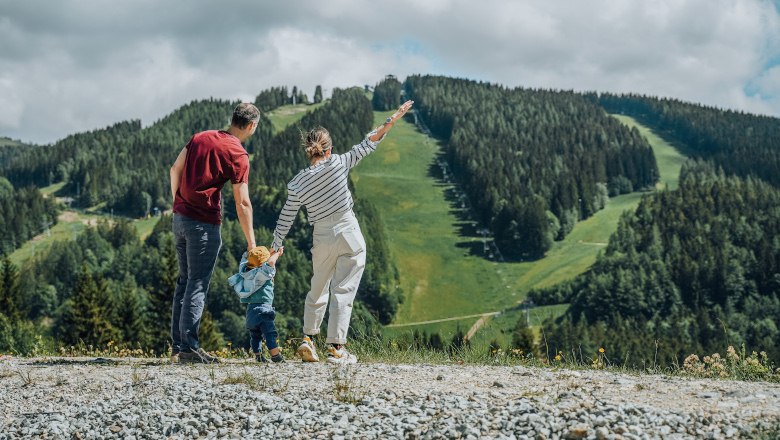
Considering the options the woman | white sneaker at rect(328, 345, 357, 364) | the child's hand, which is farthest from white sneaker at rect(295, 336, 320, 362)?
the child's hand

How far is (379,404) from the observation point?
23.3ft

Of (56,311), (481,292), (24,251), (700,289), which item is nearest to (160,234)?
(56,311)

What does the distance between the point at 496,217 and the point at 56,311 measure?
4107 inches

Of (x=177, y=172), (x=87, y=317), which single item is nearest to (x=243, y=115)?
(x=177, y=172)

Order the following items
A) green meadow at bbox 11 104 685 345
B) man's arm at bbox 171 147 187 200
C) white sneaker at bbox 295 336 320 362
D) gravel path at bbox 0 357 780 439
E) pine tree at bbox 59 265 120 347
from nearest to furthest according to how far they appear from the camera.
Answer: gravel path at bbox 0 357 780 439, white sneaker at bbox 295 336 320 362, man's arm at bbox 171 147 187 200, pine tree at bbox 59 265 120 347, green meadow at bbox 11 104 685 345

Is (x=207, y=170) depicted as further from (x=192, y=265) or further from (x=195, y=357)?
(x=195, y=357)

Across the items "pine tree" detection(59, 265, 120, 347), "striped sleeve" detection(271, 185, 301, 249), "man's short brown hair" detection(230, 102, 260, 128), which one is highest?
"man's short brown hair" detection(230, 102, 260, 128)

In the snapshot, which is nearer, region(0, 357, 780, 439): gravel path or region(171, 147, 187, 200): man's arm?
region(0, 357, 780, 439): gravel path

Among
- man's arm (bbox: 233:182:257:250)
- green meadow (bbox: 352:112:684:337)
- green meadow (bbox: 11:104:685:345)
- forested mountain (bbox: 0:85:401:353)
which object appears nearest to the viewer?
man's arm (bbox: 233:182:257:250)

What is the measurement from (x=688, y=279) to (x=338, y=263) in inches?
5794

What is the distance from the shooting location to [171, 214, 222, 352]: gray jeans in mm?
9547

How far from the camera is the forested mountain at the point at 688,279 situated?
122m

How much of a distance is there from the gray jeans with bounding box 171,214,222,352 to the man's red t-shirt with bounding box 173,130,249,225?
0.49 ft

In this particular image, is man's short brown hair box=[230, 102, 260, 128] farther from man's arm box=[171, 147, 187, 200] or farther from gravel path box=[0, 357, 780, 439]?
gravel path box=[0, 357, 780, 439]
